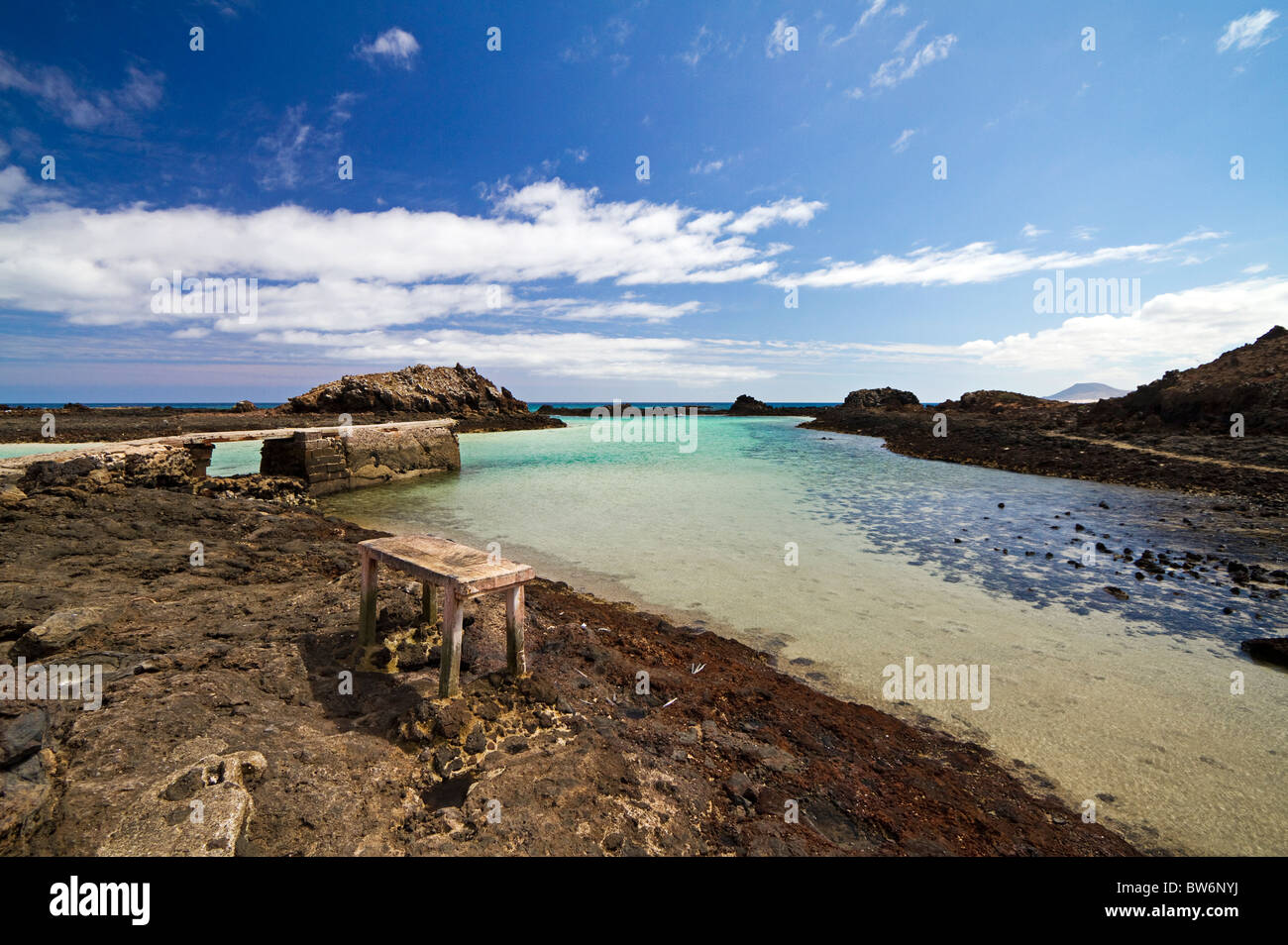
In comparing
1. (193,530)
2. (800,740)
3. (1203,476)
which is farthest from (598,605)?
(1203,476)

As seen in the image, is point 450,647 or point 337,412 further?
point 337,412

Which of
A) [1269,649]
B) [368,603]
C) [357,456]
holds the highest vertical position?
[357,456]

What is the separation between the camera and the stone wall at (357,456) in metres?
14.7

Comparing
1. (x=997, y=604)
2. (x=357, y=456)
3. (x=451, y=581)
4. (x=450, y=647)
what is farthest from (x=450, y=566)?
(x=357, y=456)

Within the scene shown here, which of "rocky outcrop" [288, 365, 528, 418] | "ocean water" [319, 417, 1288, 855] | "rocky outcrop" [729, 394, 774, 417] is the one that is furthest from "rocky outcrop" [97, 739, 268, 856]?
"rocky outcrop" [729, 394, 774, 417]

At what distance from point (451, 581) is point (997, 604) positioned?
290 inches

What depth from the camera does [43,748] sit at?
2520 millimetres

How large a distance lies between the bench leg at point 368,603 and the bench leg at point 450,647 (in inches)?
47.8

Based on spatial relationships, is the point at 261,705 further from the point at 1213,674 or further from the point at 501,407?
the point at 501,407

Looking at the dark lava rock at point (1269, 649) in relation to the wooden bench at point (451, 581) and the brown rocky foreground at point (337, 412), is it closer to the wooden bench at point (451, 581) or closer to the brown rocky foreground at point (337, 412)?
the wooden bench at point (451, 581)

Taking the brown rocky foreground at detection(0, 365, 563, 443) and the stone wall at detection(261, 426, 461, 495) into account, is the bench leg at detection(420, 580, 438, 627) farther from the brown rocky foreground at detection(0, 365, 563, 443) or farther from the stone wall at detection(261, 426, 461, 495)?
the brown rocky foreground at detection(0, 365, 563, 443)

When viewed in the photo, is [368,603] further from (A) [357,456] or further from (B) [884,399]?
(B) [884,399]

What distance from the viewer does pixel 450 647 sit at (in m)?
3.75

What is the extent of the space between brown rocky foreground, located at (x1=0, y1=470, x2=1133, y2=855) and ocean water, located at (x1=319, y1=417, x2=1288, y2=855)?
30.2 inches
